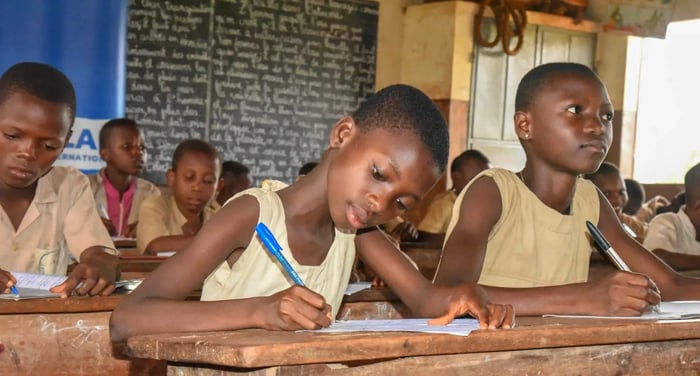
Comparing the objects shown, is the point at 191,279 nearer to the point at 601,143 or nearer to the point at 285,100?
the point at 601,143

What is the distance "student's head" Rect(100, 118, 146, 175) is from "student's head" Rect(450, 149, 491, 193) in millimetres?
1901

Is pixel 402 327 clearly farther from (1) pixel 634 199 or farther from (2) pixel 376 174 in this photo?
(1) pixel 634 199

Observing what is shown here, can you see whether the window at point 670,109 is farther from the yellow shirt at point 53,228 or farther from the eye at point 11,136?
the eye at point 11,136

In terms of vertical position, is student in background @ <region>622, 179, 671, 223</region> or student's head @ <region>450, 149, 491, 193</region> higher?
student's head @ <region>450, 149, 491, 193</region>

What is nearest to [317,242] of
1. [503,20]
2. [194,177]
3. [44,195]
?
[44,195]

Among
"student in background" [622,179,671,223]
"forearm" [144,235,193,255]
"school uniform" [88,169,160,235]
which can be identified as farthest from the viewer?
"student in background" [622,179,671,223]

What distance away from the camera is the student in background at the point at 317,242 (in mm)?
1576

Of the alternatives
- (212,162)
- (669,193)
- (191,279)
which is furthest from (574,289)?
(669,193)

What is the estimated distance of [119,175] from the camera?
5547 millimetres

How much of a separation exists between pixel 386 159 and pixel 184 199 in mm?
2813

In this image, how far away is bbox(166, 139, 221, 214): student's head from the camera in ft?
14.1

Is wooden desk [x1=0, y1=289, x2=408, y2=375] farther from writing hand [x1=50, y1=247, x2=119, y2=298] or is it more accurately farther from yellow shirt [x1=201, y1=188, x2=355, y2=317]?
yellow shirt [x1=201, y1=188, x2=355, y2=317]

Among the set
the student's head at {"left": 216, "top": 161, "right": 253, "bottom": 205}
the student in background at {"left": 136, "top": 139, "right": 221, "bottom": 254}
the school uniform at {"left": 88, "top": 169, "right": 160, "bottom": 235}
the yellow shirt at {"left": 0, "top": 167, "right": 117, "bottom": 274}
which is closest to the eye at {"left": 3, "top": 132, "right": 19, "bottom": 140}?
the yellow shirt at {"left": 0, "top": 167, "right": 117, "bottom": 274}

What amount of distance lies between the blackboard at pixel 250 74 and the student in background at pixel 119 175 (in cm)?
97
